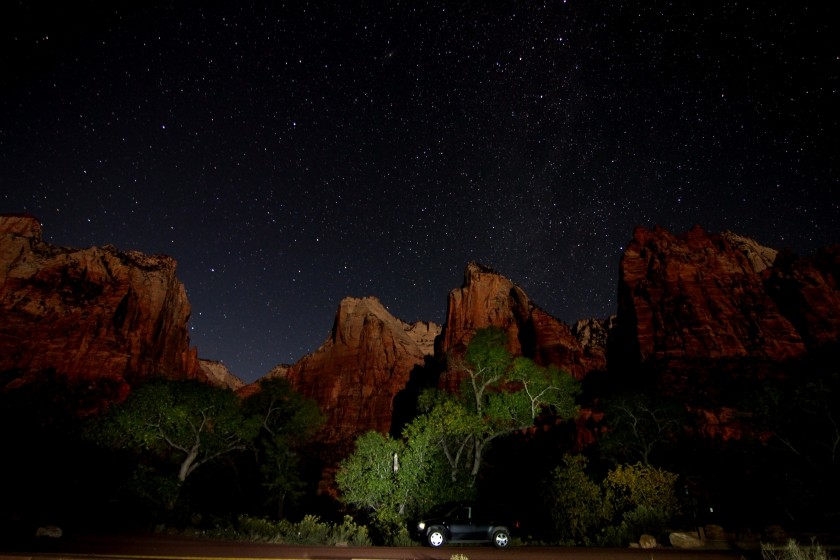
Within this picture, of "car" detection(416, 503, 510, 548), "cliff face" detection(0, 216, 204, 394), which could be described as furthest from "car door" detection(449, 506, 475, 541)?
"cliff face" detection(0, 216, 204, 394)

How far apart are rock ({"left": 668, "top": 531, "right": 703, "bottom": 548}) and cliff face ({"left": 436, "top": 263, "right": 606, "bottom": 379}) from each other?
73188mm

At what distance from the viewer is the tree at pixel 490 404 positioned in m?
25.9

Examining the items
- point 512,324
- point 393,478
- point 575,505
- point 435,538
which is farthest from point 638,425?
point 512,324

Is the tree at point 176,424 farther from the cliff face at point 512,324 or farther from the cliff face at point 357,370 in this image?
the cliff face at point 512,324

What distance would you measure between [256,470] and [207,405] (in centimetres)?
1293

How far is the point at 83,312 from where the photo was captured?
91062 mm

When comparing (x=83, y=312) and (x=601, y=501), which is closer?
(x=601, y=501)

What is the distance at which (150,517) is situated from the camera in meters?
25.0

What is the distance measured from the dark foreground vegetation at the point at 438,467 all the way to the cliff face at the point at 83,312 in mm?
43755

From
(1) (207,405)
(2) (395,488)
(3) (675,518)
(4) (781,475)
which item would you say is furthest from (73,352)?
(4) (781,475)

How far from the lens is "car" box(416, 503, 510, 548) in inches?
717

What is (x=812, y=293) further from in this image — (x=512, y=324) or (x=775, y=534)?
(x=775, y=534)

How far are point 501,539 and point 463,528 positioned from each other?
5.35 ft

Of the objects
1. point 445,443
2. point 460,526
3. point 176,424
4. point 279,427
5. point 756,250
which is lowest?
point 460,526
